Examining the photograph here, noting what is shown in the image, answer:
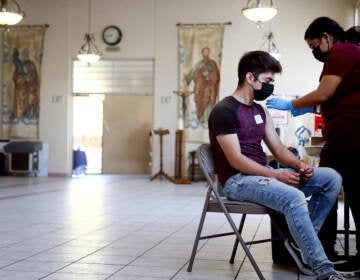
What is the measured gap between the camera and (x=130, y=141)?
13336 mm

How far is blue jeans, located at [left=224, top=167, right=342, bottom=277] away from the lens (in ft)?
8.19

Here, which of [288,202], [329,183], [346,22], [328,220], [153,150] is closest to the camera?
[288,202]

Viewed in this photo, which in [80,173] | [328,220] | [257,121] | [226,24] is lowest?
[80,173]

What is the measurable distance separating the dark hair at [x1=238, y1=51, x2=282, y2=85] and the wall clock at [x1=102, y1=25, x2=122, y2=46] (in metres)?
10.2

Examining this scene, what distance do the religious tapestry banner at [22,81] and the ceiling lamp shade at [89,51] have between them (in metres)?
1.15

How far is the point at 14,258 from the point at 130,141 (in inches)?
394

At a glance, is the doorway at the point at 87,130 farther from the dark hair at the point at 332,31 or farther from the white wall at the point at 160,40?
the dark hair at the point at 332,31

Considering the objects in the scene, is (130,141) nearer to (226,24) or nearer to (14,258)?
(226,24)

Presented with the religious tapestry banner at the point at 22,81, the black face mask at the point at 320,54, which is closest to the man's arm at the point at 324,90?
the black face mask at the point at 320,54

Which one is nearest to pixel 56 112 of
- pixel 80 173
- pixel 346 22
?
pixel 80 173

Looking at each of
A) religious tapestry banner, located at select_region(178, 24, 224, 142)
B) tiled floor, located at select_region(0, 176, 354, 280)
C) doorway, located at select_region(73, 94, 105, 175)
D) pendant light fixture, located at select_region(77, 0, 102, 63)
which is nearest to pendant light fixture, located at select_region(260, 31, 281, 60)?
religious tapestry banner, located at select_region(178, 24, 224, 142)

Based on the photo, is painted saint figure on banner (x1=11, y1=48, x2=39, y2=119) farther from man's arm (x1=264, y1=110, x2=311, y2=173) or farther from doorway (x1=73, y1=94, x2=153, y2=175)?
man's arm (x1=264, y1=110, x2=311, y2=173)

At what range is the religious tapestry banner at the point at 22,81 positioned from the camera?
13.2 meters

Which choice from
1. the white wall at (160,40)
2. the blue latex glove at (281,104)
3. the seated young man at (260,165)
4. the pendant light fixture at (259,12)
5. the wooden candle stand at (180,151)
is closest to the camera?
the seated young man at (260,165)
